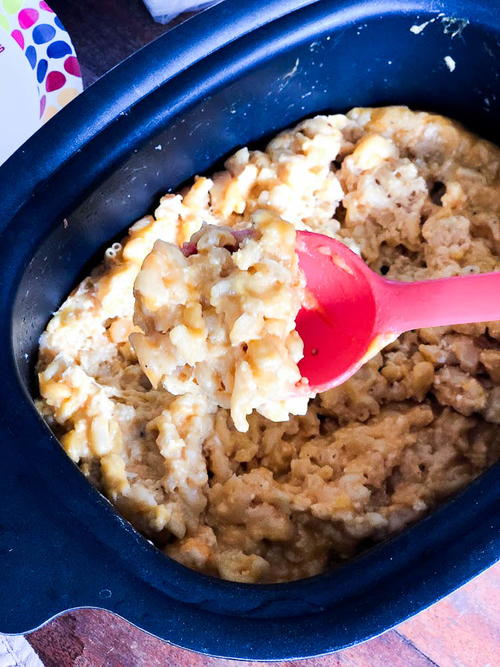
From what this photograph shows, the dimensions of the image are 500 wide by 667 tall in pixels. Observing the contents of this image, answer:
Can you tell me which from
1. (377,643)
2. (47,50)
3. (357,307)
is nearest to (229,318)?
→ (357,307)

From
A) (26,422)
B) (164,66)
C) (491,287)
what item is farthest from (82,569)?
(164,66)

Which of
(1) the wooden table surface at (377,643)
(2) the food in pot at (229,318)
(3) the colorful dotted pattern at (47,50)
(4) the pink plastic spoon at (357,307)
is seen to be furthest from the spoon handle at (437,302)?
(3) the colorful dotted pattern at (47,50)

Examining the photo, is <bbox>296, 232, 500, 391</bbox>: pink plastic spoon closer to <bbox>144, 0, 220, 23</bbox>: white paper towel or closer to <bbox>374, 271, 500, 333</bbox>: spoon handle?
<bbox>374, 271, 500, 333</bbox>: spoon handle

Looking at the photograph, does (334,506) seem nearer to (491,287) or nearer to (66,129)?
(491,287)

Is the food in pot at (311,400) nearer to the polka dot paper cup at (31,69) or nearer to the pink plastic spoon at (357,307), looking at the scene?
the pink plastic spoon at (357,307)

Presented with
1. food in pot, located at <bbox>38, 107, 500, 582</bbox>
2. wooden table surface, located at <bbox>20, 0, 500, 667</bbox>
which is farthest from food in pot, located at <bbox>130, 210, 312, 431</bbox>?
wooden table surface, located at <bbox>20, 0, 500, 667</bbox>

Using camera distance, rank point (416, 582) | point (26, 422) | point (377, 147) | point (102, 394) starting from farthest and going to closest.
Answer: point (377, 147) < point (102, 394) < point (26, 422) < point (416, 582)

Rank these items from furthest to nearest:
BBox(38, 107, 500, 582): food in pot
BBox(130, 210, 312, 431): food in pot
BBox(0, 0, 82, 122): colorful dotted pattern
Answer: BBox(0, 0, 82, 122): colorful dotted pattern < BBox(38, 107, 500, 582): food in pot < BBox(130, 210, 312, 431): food in pot

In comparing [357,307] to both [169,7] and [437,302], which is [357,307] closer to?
[437,302]
